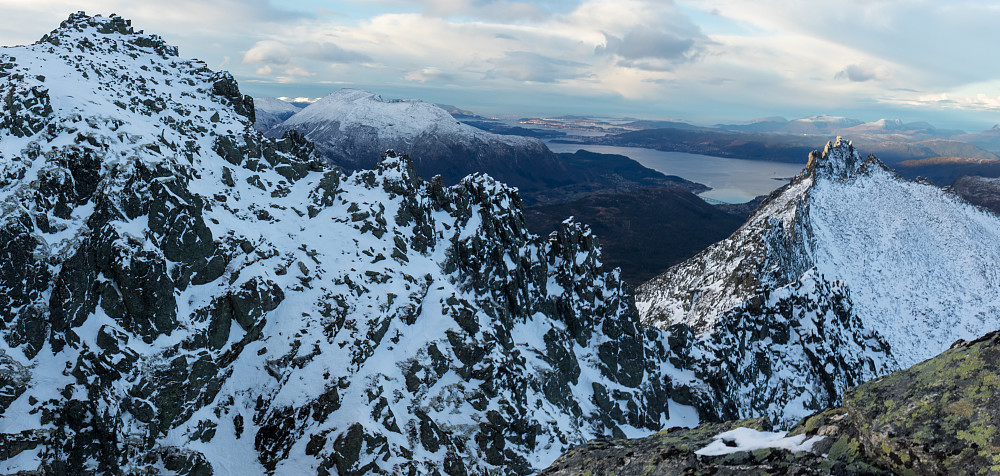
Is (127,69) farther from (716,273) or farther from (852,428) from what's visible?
(716,273)

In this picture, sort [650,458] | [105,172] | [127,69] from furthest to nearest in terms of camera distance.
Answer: [127,69] < [105,172] < [650,458]

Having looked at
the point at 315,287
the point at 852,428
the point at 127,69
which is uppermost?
the point at 127,69

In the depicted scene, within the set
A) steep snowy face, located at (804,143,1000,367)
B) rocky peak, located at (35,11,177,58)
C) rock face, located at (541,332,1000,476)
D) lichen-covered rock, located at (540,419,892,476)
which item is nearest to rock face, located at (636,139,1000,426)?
steep snowy face, located at (804,143,1000,367)

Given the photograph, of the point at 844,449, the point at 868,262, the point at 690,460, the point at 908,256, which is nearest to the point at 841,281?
the point at 868,262

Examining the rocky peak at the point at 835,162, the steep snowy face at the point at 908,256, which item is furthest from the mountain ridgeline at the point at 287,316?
the rocky peak at the point at 835,162

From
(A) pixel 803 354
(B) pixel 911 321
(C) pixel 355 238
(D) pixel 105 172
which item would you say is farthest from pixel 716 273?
(D) pixel 105 172

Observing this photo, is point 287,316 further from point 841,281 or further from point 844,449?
point 841,281

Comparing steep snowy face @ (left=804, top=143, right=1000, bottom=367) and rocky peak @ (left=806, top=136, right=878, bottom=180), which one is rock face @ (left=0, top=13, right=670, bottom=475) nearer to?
steep snowy face @ (left=804, top=143, right=1000, bottom=367)

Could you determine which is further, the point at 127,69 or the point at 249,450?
the point at 127,69
